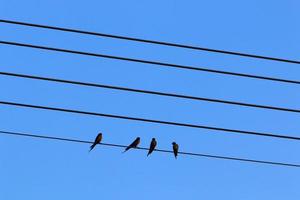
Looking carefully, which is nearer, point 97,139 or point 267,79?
point 267,79

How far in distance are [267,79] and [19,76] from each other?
3356 millimetres

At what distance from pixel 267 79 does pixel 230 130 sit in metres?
0.94

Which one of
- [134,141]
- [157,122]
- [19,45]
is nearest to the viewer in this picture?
[19,45]

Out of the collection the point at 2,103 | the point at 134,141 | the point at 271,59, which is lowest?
the point at 2,103

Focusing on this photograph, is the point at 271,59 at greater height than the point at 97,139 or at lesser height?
lesser

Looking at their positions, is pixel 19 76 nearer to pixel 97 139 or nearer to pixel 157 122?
pixel 157 122

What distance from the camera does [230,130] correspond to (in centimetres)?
1253

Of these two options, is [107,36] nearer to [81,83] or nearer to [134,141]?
[81,83]

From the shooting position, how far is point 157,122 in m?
12.5

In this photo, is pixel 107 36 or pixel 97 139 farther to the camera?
pixel 97 139

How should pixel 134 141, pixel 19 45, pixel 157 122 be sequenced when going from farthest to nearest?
pixel 134 141, pixel 157 122, pixel 19 45

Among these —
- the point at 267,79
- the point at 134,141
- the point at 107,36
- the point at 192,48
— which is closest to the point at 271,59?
the point at 267,79

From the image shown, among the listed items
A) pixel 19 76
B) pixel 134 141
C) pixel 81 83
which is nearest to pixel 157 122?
pixel 81 83

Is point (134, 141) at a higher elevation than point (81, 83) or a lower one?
higher
